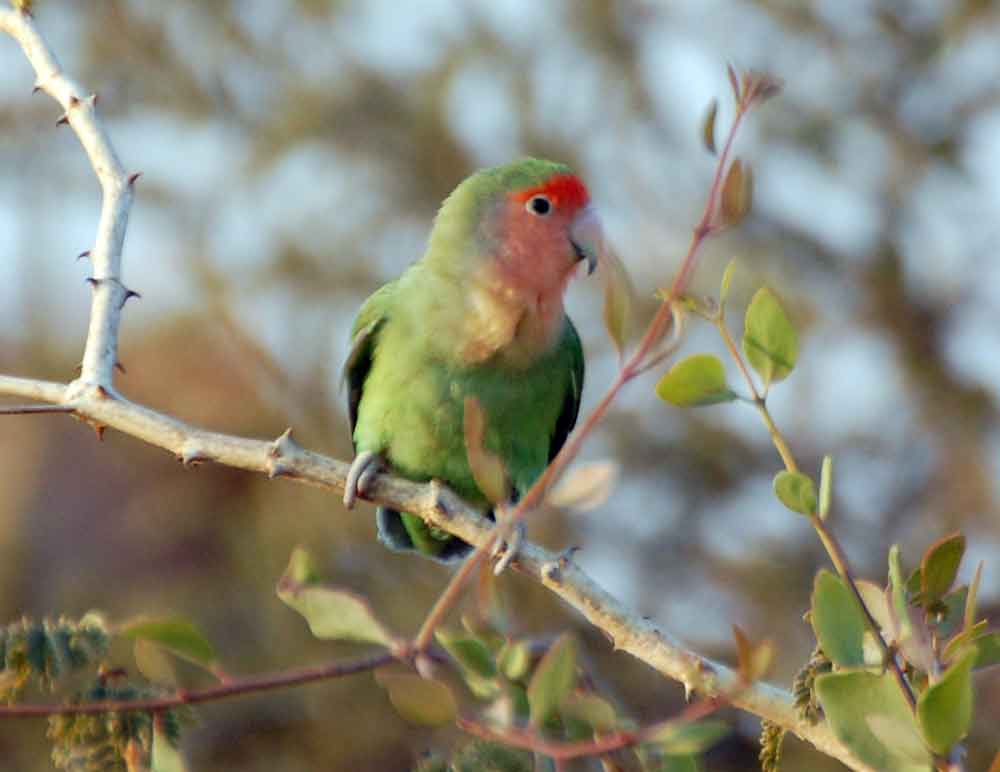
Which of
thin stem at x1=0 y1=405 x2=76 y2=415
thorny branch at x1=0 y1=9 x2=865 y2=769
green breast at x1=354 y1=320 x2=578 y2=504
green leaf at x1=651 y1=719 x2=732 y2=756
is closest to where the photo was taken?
green leaf at x1=651 y1=719 x2=732 y2=756

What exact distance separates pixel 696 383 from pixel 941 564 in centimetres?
40

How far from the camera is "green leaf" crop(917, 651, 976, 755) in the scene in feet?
4.68

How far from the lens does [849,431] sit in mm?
10047

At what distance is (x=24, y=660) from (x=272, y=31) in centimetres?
984

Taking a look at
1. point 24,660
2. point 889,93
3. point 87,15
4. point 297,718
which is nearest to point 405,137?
point 87,15

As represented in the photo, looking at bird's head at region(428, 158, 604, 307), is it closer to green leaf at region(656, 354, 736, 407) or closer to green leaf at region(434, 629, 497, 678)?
green leaf at region(656, 354, 736, 407)

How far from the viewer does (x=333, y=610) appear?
60.0 inches

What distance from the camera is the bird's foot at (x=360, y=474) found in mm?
2721

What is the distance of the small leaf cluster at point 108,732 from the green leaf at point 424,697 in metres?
0.38

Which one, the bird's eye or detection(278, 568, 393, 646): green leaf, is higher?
the bird's eye

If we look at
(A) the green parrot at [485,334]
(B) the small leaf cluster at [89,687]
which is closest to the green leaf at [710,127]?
(B) the small leaf cluster at [89,687]

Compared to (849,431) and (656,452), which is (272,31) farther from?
(849,431)

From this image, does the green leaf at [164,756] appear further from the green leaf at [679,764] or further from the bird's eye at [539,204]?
the bird's eye at [539,204]

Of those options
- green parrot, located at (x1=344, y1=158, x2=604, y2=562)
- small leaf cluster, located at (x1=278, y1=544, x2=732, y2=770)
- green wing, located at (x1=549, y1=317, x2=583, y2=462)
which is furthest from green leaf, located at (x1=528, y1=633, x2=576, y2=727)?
green wing, located at (x1=549, y1=317, x2=583, y2=462)
